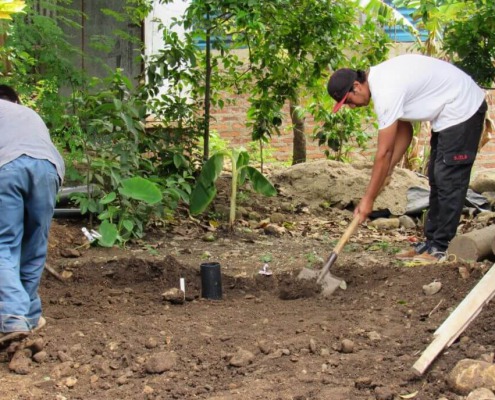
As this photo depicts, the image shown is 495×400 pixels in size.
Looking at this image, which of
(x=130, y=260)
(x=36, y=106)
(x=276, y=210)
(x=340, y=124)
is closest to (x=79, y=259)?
(x=130, y=260)

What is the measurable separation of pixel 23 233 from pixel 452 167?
128 inches

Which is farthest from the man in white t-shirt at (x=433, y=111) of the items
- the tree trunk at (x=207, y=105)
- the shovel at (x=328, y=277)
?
the tree trunk at (x=207, y=105)

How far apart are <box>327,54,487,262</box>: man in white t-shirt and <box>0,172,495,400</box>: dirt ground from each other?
1.99 ft

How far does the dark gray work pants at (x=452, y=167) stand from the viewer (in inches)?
237

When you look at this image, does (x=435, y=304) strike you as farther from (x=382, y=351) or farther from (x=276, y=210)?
(x=276, y=210)

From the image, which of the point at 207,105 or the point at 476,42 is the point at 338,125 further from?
the point at 476,42

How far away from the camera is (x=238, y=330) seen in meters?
4.70

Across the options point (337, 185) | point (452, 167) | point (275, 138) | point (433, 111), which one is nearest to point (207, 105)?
point (337, 185)

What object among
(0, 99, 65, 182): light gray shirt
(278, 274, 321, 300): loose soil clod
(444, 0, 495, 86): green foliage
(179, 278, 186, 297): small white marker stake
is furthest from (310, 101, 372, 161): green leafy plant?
(0, 99, 65, 182): light gray shirt

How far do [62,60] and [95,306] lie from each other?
2332 millimetres

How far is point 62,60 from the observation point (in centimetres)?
659

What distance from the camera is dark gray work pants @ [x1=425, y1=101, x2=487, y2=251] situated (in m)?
6.02

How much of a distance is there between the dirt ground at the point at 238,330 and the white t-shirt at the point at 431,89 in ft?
3.79

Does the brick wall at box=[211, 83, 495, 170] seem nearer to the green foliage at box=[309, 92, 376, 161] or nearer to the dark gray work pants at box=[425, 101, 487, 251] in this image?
the green foliage at box=[309, 92, 376, 161]
